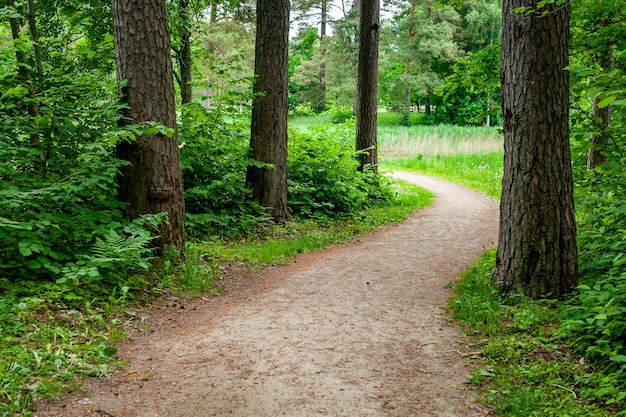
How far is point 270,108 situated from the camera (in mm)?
8719

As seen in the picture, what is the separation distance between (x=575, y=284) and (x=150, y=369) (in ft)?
13.2

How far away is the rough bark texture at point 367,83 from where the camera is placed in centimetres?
1175

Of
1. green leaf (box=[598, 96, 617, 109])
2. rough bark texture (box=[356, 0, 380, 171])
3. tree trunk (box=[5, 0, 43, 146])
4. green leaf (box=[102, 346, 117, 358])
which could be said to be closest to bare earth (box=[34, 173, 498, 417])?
green leaf (box=[102, 346, 117, 358])

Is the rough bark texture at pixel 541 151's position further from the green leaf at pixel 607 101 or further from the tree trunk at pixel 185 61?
the tree trunk at pixel 185 61

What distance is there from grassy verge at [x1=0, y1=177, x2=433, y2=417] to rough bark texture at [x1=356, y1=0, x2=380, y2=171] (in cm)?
593

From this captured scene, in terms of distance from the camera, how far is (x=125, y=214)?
5.84m

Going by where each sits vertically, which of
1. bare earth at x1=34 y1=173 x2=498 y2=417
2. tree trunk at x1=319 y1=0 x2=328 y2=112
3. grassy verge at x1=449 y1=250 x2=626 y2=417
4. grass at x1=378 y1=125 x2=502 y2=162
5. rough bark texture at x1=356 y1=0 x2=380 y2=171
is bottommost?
bare earth at x1=34 y1=173 x2=498 y2=417

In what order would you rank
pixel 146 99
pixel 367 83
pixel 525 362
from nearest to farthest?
pixel 525 362, pixel 146 99, pixel 367 83

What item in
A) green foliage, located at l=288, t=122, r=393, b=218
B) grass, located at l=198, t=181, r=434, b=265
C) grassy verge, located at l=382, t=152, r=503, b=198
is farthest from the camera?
grassy verge, located at l=382, t=152, r=503, b=198

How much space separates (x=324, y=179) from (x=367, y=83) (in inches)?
119

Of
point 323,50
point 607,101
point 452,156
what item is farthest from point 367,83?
point 323,50

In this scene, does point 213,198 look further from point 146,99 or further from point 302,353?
point 302,353

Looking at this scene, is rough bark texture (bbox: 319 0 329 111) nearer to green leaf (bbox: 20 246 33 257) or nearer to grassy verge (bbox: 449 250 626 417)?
grassy verge (bbox: 449 250 626 417)

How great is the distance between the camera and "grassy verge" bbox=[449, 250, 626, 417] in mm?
3225
